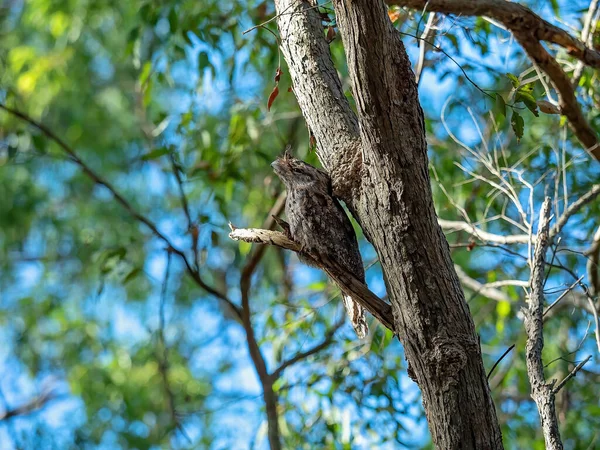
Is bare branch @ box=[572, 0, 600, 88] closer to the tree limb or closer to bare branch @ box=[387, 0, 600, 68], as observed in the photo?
bare branch @ box=[387, 0, 600, 68]

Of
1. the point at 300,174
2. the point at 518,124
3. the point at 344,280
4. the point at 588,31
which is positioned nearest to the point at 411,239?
the point at 344,280

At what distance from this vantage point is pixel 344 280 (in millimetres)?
1945

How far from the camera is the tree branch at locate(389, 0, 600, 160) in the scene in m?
2.00

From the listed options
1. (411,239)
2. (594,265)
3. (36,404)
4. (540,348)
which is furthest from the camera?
(36,404)

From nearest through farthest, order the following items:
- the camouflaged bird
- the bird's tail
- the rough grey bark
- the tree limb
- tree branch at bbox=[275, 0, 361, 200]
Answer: the rough grey bark, tree branch at bbox=[275, 0, 361, 200], the camouflaged bird, the bird's tail, the tree limb

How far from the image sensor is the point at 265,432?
156 inches

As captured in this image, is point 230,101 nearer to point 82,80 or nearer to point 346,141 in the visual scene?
point 82,80

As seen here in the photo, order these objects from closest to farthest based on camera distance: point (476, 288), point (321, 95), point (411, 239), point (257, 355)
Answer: point (411, 239) < point (321, 95) < point (257, 355) < point (476, 288)

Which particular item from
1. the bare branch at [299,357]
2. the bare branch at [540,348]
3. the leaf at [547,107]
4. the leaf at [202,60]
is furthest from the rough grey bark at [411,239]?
the leaf at [202,60]

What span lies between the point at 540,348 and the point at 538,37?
86cm

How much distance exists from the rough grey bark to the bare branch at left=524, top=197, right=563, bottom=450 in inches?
7.7

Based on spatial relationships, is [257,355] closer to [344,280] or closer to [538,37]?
[344,280]

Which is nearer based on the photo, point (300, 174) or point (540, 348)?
point (540, 348)

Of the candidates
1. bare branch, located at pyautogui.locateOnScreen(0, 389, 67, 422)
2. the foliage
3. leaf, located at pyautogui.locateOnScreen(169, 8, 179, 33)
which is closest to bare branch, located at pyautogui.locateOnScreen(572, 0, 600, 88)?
the foliage
